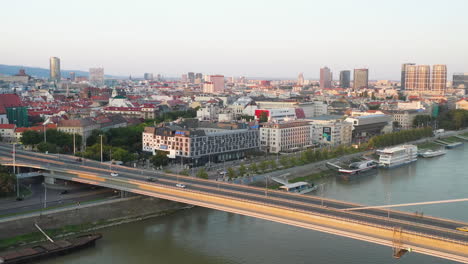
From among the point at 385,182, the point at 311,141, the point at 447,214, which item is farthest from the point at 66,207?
the point at 311,141

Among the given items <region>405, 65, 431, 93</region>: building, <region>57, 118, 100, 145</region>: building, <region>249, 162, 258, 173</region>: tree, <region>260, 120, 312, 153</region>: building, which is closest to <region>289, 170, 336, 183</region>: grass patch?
<region>249, 162, 258, 173</region>: tree

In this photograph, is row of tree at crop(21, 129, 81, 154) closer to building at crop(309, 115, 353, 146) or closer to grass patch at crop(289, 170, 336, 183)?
grass patch at crop(289, 170, 336, 183)

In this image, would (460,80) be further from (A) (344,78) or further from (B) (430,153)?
(B) (430,153)

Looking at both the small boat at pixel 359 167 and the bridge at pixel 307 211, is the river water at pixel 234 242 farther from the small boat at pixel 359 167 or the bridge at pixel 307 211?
the small boat at pixel 359 167

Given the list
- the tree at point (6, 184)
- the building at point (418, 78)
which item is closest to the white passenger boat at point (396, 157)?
the tree at point (6, 184)

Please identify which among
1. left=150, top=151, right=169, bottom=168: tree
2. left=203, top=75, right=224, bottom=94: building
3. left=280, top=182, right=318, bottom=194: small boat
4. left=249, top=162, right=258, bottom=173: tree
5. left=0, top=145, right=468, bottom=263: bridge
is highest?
left=203, top=75, right=224, bottom=94: building

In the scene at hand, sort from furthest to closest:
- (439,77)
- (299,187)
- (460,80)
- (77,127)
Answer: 1. (460,80)
2. (439,77)
3. (77,127)
4. (299,187)

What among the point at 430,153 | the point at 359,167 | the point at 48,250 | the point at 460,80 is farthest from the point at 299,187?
the point at 460,80
